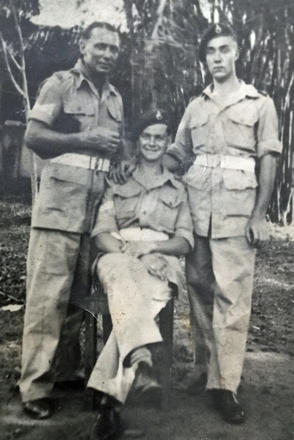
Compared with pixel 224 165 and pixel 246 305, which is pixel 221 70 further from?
pixel 246 305

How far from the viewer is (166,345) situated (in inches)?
109

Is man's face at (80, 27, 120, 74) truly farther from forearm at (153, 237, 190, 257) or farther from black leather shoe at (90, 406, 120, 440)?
black leather shoe at (90, 406, 120, 440)

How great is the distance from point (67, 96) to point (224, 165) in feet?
3.12

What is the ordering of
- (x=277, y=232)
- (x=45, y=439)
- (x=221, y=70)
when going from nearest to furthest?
(x=45, y=439)
(x=221, y=70)
(x=277, y=232)

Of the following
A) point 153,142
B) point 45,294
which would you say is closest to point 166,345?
point 45,294

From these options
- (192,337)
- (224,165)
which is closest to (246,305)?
(192,337)

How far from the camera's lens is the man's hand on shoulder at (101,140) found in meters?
2.77

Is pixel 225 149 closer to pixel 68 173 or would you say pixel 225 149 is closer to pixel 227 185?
pixel 227 185

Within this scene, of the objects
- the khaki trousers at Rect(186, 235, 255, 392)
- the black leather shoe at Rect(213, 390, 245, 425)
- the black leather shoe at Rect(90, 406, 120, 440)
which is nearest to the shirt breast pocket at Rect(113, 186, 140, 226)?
the khaki trousers at Rect(186, 235, 255, 392)

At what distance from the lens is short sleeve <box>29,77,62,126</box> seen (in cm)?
275

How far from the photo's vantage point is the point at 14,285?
9.50 feet

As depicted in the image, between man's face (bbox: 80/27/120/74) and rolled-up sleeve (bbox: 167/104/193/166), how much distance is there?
51cm

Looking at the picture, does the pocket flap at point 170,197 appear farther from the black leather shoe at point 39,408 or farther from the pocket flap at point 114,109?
the black leather shoe at point 39,408

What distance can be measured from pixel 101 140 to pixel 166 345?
1.19m
